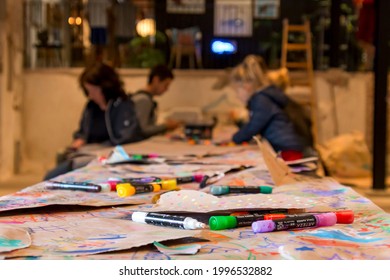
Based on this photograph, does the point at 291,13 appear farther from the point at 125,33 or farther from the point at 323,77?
the point at 125,33

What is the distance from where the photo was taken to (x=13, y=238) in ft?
5.36

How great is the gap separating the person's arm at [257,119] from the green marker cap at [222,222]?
302cm

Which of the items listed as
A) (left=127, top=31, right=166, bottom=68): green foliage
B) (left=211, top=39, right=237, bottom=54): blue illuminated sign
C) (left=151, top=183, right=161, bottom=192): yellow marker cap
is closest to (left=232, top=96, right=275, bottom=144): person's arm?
(left=151, top=183, right=161, bottom=192): yellow marker cap

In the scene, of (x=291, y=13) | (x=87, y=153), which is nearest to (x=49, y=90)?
(x=291, y=13)

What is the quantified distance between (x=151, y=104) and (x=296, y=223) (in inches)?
172

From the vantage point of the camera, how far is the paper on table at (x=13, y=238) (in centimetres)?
156

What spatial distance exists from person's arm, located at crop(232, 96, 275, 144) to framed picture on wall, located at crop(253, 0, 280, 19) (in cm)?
649

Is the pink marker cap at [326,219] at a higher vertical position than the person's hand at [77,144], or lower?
higher

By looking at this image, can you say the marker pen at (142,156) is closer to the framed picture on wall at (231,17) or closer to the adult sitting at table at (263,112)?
the adult sitting at table at (263,112)

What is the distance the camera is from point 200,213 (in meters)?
1.93

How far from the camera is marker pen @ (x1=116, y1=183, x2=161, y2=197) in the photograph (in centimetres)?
237

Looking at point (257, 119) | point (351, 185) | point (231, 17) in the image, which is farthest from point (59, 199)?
point (231, 17)

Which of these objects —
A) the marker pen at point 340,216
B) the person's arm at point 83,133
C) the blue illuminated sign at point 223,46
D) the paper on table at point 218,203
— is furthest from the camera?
the blue illuminated sign at point 223,46

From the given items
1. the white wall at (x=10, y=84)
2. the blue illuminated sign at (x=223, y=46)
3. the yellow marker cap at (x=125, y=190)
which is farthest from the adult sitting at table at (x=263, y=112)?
the blue illuminated sign at (x=223, y=46)
